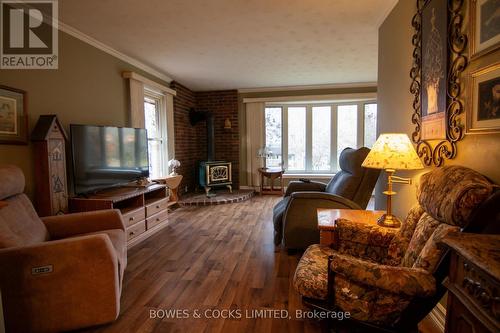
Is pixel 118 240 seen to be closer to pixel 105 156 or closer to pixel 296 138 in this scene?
pixel 105 156

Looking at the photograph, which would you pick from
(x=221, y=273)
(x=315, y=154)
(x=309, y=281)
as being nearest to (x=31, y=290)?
(x=221, y=273)

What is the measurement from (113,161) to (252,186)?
3.56 m

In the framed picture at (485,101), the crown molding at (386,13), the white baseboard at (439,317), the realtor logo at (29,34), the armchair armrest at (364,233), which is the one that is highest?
the crown molding at (386,13)

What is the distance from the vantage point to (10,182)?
184cm

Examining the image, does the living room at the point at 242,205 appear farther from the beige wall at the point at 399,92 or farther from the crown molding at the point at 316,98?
the crown molding at the point at 316,98

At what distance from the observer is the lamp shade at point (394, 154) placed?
1.65 meters

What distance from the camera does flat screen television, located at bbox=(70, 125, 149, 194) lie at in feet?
8.81

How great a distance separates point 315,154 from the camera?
20.5ft

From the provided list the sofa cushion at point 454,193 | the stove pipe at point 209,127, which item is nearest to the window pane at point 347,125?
the stove pipe at point 209,127

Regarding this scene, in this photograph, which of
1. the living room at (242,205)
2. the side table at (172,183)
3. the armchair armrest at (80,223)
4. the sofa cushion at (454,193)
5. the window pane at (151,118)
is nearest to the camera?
the sofa cushion at (454,193)

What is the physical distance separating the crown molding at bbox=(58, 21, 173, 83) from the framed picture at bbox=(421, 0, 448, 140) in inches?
128

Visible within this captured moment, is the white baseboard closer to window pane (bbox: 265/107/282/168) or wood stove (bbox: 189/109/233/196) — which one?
wood stove (bbox: 189/109/233/196)

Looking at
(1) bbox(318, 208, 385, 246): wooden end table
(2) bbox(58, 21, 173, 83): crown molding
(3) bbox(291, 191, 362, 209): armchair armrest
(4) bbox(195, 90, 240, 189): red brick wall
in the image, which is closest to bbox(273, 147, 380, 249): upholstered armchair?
(3) bbox(291, 191, 362, 209): armchair armrest

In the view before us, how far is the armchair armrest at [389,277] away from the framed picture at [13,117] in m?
2.72
